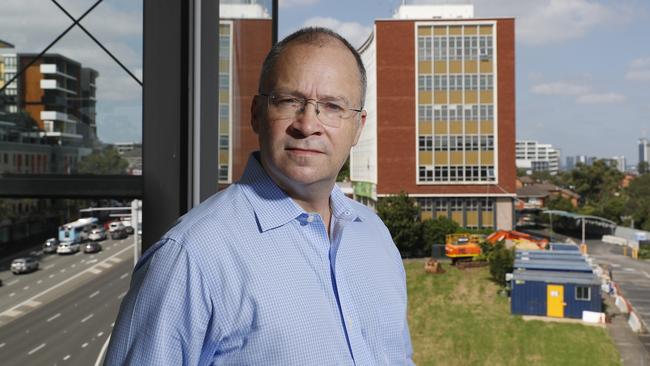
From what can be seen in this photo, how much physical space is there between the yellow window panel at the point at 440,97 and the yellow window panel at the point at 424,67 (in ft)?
1.14

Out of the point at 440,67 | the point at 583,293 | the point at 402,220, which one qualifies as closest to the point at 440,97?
the point at 440,67

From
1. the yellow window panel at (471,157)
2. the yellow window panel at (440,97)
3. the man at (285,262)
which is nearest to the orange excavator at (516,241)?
the yellow window panel at (471,157)

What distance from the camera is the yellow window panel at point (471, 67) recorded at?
9383mm

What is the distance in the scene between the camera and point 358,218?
1.29 ft

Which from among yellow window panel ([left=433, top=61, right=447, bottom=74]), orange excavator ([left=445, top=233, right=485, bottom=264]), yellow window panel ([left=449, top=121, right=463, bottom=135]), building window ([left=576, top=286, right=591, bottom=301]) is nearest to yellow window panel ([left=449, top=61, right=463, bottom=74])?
yellow window panel ([left=433, top=61, right=447, bottom=74])

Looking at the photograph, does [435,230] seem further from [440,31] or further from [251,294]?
[251,294]

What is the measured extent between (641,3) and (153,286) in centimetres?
2376

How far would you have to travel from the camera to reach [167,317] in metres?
0.26

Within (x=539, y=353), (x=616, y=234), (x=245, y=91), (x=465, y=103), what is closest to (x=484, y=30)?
(x=465, y=103)

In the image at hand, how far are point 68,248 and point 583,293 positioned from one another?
5359mm

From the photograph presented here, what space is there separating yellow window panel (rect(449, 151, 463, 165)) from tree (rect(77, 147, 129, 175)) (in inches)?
373

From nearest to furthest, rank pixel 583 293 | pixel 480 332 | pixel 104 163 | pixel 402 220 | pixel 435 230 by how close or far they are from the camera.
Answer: pixel 104 163 → pixel 583 293 → pixel 480 332 → pixel 402 220 → pixel 435 230

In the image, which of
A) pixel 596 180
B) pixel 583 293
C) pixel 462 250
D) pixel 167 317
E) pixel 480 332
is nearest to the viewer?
pixel 167 317

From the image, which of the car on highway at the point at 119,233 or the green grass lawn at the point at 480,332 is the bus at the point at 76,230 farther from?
the green grass lawn at the point at 480,332
